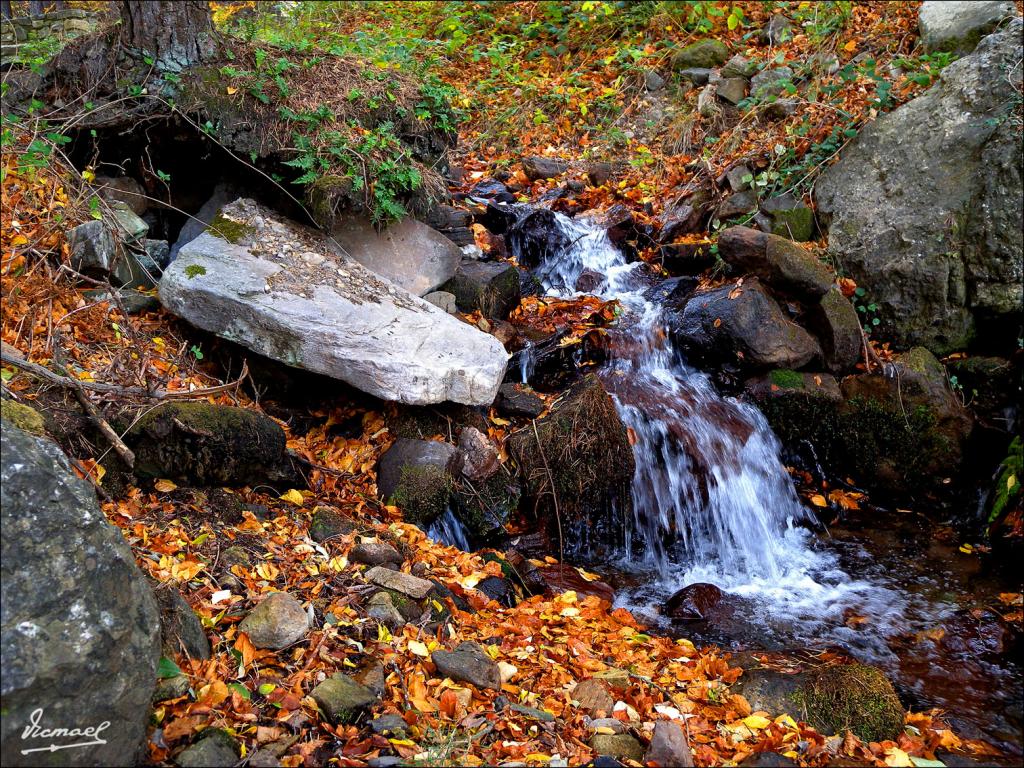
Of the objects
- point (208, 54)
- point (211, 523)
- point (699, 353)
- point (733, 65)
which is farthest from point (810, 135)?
point (211, 523)

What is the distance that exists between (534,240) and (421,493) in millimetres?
3836

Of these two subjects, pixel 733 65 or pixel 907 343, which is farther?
pixel 733 65

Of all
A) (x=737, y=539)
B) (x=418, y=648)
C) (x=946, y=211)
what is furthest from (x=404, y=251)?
(x=946, y=211)

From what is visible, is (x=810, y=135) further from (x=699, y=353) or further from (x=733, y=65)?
(x=699, y=353)

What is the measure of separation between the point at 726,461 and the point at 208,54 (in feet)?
17.9

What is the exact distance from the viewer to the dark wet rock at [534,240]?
797 centimetres

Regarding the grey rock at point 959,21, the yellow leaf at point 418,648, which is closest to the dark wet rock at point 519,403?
the yellow leaf at point 418,648

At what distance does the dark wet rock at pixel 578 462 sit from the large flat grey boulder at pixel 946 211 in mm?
3045

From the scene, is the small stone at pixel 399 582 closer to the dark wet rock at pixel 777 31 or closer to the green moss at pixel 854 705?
the green moss at pixel 854 705

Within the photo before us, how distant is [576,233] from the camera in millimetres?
8188

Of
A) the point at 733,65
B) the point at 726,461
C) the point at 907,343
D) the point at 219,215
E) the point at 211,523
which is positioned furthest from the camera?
the point at 733,65

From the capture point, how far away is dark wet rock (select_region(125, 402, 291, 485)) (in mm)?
4148

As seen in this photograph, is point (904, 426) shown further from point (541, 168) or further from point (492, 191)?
point (541, 168)

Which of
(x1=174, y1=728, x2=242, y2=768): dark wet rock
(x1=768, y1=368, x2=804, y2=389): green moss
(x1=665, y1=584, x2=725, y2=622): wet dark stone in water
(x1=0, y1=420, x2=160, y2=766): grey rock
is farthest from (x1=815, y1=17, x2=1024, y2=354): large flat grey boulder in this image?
(x1=0, y1=420, x2=160, y2=766): grey rock
